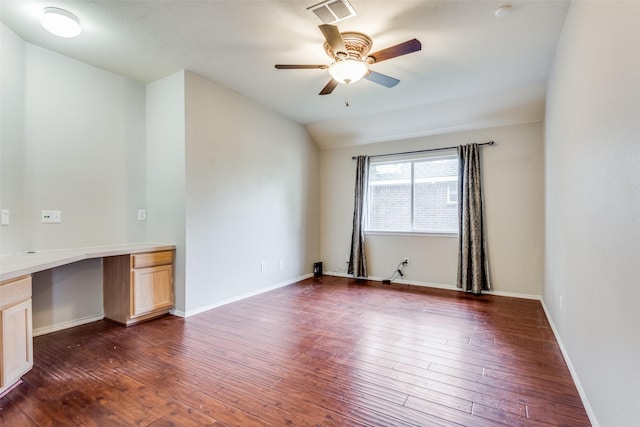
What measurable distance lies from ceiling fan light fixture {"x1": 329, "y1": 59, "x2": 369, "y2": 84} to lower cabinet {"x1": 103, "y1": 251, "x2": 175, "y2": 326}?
8.71 ft

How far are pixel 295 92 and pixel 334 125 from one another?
4.70ft

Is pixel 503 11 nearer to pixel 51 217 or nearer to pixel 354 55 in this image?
pixel 354 55

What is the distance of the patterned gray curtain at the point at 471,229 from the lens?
4430 millimetres

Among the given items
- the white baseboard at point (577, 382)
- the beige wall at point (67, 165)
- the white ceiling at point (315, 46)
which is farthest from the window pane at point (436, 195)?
the beige wall at point (67, 165)

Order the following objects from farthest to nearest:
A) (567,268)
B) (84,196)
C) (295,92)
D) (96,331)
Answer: (295,92), (84,196), (96,331), (567,268)

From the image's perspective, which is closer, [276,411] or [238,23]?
[276,411]

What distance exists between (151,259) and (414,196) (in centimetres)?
399

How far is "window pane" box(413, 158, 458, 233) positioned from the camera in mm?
4785

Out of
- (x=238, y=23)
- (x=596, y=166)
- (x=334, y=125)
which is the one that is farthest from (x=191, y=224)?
(x=596, y=166)

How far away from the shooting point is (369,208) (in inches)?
217

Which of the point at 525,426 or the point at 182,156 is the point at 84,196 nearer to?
the point at 182,156

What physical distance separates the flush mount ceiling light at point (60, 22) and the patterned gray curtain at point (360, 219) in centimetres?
410

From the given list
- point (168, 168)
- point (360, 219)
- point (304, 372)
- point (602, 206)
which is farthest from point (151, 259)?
point (602, 206)

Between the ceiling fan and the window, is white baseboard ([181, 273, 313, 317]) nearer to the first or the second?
the window
